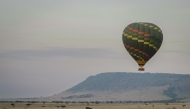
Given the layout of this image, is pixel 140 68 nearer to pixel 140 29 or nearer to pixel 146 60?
pixel 146 60

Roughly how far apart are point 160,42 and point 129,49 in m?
5.22

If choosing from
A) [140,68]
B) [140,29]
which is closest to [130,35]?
[140,29]

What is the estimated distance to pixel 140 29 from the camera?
5894 cm

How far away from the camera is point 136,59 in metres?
60.3

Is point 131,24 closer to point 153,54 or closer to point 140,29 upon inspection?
point 140,29

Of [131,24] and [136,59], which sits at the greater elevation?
[131,24]

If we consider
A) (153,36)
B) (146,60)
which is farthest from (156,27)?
(146,60)

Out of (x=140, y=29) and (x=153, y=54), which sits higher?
(x=140, y=29)

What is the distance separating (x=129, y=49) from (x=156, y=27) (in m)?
5.63

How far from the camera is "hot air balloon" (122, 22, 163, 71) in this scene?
58.8 m

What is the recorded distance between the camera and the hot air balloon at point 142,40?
5881 centimetres

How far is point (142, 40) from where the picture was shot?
58812mm

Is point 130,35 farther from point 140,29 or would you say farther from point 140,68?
point 140,68

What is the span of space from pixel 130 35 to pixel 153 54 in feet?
17.2
